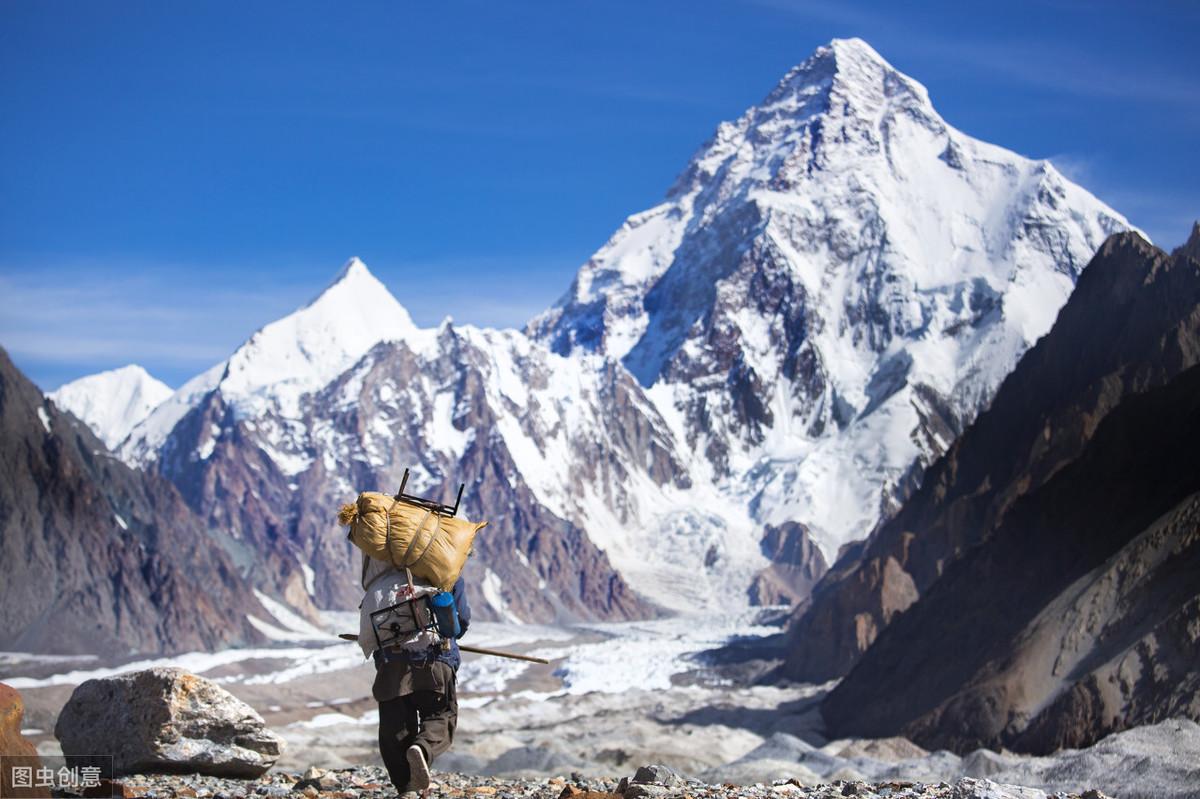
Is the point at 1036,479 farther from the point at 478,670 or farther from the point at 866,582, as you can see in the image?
the point at 478,670

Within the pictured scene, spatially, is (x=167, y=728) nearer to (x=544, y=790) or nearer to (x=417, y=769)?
(x=544, y=790)

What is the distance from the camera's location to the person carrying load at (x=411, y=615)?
17234mm

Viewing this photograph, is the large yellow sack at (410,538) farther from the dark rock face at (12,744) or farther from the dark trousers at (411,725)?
the dark rock face at (12,744)

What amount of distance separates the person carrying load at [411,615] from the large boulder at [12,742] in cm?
368

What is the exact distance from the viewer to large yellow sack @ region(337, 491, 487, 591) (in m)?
17.2

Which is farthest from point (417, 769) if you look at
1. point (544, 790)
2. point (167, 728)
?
point (167, 728)

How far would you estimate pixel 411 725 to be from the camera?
17.8 meters

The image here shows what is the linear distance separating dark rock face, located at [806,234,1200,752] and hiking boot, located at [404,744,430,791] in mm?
50439

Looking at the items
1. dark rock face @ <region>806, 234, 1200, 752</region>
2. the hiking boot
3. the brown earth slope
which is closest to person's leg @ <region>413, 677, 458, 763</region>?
the hiking boot

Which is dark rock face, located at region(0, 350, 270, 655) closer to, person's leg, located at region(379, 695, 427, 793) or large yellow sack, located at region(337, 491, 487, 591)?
person's leg, located at region(379, 695, 427, 793)

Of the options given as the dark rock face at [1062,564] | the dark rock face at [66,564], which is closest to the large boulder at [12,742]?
the dark rock face at [1062,564]

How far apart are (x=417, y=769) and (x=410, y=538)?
2537 mm

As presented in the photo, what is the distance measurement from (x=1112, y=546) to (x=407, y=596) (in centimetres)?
7420

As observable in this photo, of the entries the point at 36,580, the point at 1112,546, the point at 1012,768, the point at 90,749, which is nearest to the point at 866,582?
the point at 1112,546
